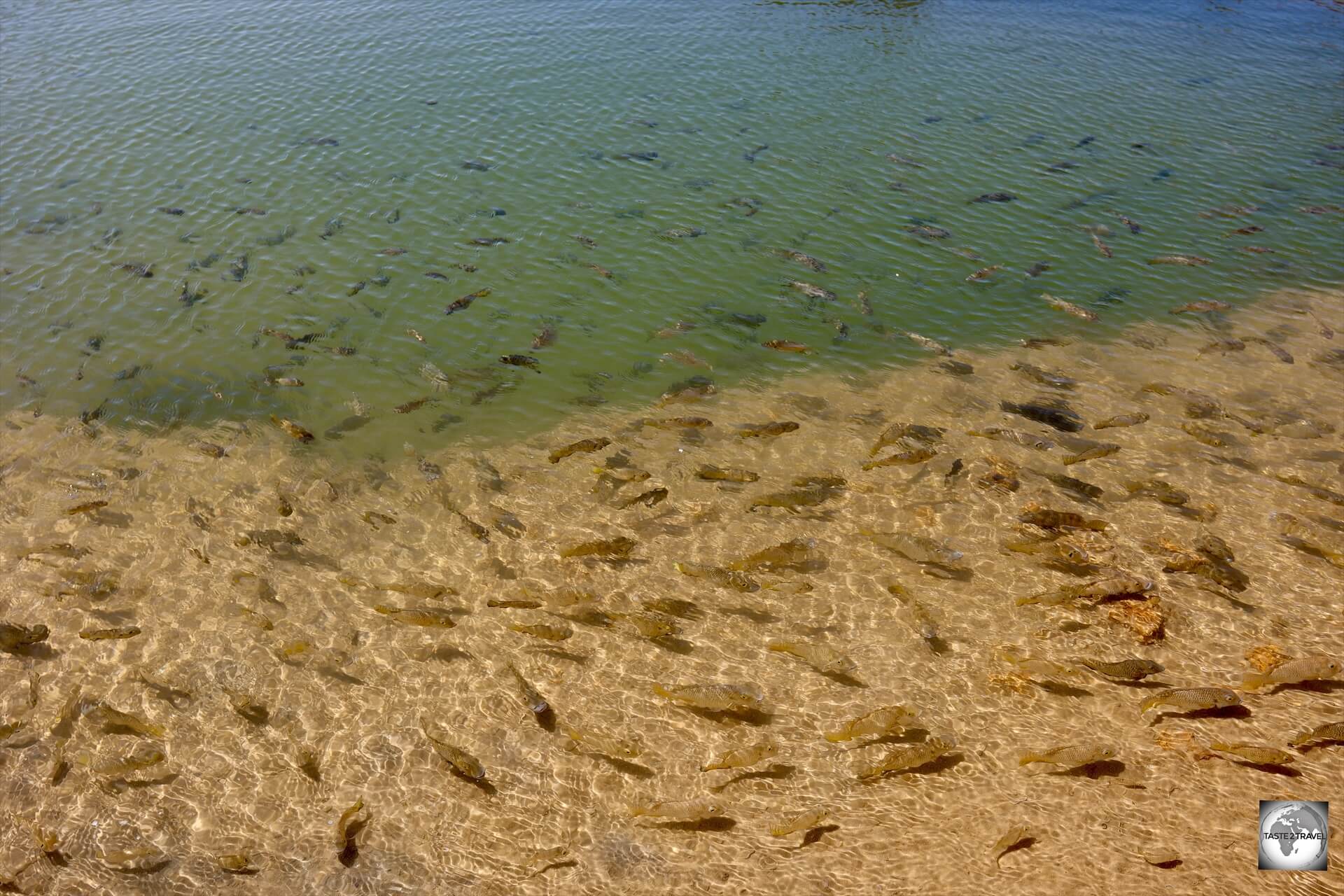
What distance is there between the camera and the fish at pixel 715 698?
9.04m

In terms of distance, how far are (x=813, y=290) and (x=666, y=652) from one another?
9363 mm

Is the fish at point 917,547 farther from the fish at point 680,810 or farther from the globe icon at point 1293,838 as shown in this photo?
the fish at point 680,810

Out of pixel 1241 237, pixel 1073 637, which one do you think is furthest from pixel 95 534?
pixel 1241 237

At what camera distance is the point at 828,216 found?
1864 centimetres

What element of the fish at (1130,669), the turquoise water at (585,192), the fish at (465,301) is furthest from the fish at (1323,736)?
the fish at (465,301)

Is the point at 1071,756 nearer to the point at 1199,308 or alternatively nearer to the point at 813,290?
the point at 813,290

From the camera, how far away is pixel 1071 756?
326 inches

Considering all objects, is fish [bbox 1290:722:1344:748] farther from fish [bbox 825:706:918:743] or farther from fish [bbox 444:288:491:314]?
fish [bbox 444:288:491:314]

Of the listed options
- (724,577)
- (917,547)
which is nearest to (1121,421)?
(917,547)

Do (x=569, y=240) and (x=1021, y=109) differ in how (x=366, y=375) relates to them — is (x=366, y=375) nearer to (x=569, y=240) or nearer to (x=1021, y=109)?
(x=569, y=240)

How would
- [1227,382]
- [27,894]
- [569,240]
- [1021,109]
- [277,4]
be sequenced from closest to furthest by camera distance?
1. [27,894]
2. [1227,382]
3. [569,240]
4. [1021,109]
5. [277,4]

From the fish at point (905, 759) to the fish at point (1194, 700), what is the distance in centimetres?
239

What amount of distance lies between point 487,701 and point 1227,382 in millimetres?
13921

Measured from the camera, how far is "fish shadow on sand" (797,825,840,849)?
7.87m
